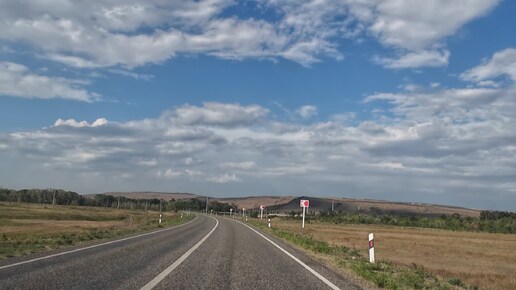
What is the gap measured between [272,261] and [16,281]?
866cm

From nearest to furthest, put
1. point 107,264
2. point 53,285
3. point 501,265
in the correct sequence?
point 53,285
point 107,264
point 501,265

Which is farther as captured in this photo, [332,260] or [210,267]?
[332,260]

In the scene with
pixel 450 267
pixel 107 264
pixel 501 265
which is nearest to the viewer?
pixel 107 264

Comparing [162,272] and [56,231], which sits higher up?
[162,272]

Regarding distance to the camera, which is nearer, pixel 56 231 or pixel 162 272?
pixel 162 272

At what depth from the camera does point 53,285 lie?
32.7 feet

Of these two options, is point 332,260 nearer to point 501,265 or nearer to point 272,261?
point 272,261

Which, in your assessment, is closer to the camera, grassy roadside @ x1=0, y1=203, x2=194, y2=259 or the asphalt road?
the asphalt road

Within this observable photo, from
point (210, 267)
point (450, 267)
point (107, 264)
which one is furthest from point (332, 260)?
point (450, 267)

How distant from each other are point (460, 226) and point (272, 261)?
99099 millimetres

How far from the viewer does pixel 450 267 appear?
26.4 m

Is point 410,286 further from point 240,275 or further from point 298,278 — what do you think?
point 240,275

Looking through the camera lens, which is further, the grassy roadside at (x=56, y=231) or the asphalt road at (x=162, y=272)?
the grassy roadside at (x=56, y=231)

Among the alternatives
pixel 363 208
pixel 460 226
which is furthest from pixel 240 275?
pixel 363 208
